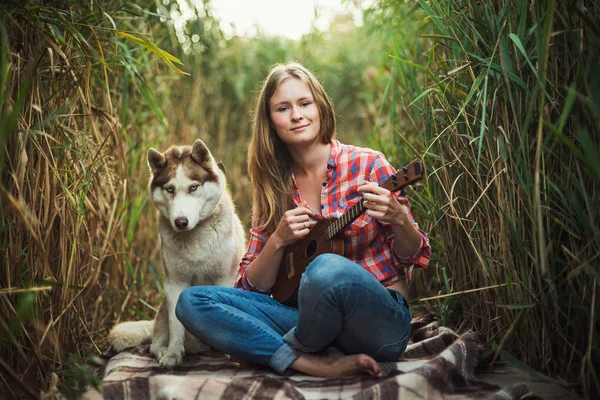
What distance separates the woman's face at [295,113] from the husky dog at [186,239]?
0.41 metres

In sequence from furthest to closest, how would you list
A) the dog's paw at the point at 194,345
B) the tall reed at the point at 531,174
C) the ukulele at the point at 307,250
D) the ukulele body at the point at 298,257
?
the dog's paw at the point at 194,345 < the ukulele body at the point at 298,257 < the ukulele at the point at 307,250 < the tall reed at the point at 531,174

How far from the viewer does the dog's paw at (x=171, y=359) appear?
7.17 ft

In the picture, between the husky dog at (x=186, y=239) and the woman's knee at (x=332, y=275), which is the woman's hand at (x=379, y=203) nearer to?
the woman's knee at (x=332, y=275)

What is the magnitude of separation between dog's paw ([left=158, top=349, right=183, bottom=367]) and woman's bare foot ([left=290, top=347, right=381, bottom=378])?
600 mm

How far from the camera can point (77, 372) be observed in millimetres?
1699

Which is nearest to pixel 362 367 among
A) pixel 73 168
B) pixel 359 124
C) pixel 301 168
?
pixel 301 168

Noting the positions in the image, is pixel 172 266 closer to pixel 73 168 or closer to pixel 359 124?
pixel 73 168

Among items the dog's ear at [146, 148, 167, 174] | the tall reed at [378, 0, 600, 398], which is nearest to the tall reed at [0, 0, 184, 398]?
the dog's ear at [146, 148, 167, 174]

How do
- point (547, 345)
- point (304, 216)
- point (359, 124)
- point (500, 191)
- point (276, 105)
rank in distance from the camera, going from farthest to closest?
point (359, 124)
point (276, 105)
point (304, 216)
point (500, 191)
point (547, 345)

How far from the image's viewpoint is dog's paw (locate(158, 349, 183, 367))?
86.0 inches

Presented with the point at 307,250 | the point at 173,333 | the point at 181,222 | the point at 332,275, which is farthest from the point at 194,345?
the point at 332,275

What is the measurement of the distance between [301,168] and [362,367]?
922 millimetres

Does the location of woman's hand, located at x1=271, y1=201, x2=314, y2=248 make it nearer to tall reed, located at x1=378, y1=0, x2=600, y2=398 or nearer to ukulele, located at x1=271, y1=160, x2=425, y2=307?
ukulele, located at x1=271, y1=160, x2=425, y2=307

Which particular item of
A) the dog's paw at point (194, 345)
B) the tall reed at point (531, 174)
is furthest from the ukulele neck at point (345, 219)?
the dog's paw at point (194, 345)
